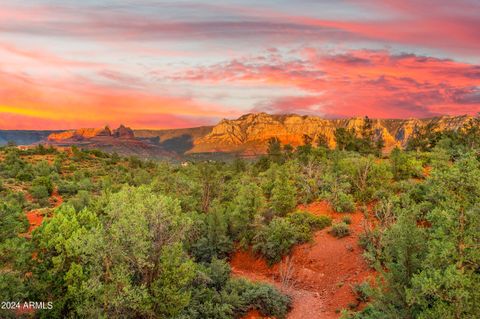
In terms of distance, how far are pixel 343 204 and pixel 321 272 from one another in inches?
385

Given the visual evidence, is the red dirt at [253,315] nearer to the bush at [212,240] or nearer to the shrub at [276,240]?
the shrub at [276,240]

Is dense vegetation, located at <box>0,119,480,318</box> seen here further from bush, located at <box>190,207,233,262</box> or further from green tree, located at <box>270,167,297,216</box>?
green tree, located at <box>270,167,297,216</box>

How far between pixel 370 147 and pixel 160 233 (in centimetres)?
6878

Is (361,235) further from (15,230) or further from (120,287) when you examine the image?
(15,230)

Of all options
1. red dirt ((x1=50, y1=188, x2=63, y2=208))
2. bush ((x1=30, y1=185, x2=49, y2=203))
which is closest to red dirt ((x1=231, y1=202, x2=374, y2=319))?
red dirt ((x1=50, y1=188, x2=63, y2=208))

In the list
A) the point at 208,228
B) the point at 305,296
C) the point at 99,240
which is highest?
the point at 99,240

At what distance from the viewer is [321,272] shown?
29.7m

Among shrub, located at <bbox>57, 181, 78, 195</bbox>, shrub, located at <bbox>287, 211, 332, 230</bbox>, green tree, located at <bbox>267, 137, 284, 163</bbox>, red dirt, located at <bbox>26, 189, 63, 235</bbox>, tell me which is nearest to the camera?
red dirt, located at <bbox>26, 189, 63, 235</bbox>

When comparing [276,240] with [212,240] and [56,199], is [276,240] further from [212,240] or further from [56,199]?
[56,199]

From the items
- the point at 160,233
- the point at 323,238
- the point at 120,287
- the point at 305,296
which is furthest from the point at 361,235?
the point at 120,287

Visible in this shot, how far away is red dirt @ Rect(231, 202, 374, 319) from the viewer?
25.4m

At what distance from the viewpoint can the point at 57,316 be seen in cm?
1666

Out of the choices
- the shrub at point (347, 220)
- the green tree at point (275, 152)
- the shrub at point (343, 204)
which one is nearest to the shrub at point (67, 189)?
the shrub at point (343, 204)

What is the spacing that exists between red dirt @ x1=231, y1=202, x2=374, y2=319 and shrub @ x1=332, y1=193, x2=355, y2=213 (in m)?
0.88
